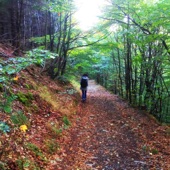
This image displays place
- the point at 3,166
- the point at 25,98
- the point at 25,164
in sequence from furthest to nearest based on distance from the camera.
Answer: the point at 25,98 → the point at 25,164 → the point at 3,166

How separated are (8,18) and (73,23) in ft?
15.5

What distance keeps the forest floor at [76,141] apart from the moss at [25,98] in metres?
0.14

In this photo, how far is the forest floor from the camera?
5066 mm

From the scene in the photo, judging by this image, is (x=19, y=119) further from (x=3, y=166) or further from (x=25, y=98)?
(x=3, y=166)

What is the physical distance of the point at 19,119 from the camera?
6.09m

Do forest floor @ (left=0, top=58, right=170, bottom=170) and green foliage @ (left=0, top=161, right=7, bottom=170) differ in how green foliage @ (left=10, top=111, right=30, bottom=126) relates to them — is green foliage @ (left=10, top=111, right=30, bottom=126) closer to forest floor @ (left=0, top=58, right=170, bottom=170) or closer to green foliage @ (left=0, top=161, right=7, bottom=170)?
forest floor @ (left=0, top=58, right=170, bottom=170)

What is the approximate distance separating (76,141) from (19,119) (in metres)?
2.24

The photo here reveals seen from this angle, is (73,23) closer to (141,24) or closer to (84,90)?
(84,90)

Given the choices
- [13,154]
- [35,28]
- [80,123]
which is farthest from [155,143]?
[35,28]

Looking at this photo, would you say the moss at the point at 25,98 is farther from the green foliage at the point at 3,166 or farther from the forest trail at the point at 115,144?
the green foliage at the point at 3,166

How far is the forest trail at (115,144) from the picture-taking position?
5727 millimetres

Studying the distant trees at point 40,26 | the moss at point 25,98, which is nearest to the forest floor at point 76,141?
the moss at point 25,98

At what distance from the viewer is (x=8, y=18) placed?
1415 centimetres

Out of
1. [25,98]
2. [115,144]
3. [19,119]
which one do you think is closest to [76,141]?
[115,144]
